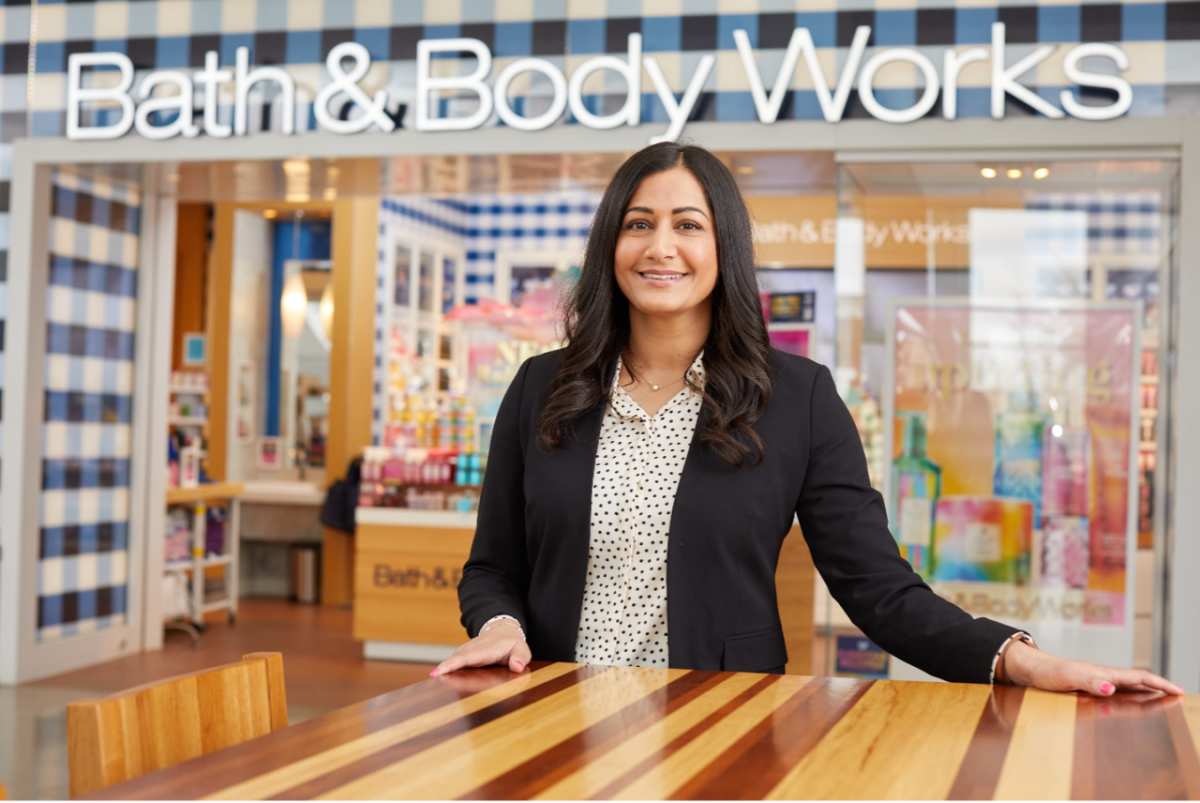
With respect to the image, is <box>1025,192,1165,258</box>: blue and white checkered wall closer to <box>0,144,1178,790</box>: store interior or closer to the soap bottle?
<box>0,144,1178,790</box>: store interior

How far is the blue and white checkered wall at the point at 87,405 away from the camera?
17.7ft

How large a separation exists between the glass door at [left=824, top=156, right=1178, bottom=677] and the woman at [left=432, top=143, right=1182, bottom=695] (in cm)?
267

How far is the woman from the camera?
1735mm

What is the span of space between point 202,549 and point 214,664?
1.22m

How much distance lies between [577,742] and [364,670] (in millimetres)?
4968

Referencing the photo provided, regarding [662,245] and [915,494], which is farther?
[915,494]

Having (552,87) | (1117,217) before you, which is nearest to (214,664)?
(552,87)

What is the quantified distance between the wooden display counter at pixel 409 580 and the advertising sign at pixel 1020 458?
2.40m

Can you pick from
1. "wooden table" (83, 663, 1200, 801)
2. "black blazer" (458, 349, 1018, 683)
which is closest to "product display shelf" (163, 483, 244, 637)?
"black blazer" (458, 349, 1018, 683)

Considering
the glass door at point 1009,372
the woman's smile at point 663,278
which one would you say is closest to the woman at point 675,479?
the woman's smile at point 663,278

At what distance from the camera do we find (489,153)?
468 centimetres

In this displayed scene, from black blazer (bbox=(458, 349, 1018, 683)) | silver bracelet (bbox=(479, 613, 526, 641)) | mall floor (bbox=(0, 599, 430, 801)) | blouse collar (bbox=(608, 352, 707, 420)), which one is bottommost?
mall floor (bbox=(0, 599, 430, 801))

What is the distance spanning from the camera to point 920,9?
4.39 m

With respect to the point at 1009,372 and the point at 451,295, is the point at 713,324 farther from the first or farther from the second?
the point at 451,295
